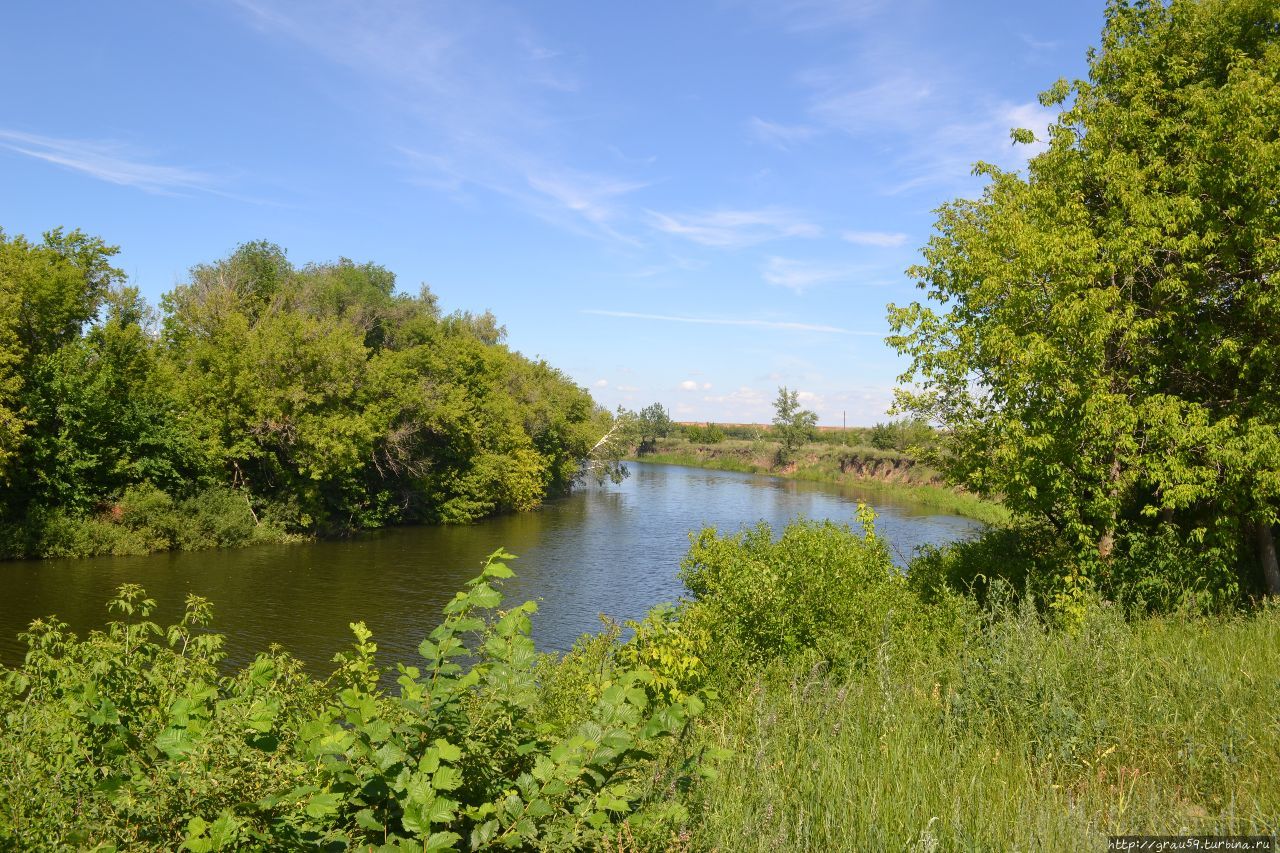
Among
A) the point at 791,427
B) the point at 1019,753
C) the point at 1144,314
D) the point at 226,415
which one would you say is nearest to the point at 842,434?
the point at 791,427

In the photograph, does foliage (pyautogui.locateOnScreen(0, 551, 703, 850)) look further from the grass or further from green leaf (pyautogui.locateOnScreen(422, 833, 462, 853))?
the grass

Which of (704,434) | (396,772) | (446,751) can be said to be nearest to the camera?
(446,751)

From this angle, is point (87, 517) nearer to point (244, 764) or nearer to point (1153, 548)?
point (244, 764)

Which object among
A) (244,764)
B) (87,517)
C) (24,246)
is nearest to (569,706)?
(244,764)

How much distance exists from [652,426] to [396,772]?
107 meters

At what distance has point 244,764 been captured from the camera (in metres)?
3.56

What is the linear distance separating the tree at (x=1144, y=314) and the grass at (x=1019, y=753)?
18.5ft

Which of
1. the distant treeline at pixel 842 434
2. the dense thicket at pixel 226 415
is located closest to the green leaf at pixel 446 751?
the dense thicket at pixel 226 415

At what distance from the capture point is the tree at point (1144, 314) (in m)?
11.6

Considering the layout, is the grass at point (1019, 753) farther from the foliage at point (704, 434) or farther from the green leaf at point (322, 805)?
the foliage at point (704, 434)

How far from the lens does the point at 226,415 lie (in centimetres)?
2944

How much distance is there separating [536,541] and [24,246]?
65.8 feet

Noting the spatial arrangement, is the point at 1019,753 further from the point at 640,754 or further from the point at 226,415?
the point at 226,415

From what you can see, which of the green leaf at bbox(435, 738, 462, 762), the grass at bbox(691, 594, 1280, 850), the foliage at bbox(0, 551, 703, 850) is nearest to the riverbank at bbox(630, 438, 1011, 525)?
the grass at bbox(691, 594, 1280, 850)
